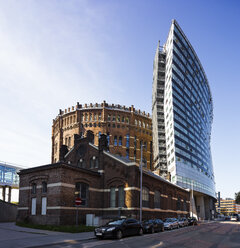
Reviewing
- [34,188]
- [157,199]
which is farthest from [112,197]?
[34,188]

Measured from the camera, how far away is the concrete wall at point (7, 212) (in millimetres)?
37344

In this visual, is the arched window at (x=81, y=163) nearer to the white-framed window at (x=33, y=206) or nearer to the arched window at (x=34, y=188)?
the arched window at (x=34, y=188)

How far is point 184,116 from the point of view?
94562mm

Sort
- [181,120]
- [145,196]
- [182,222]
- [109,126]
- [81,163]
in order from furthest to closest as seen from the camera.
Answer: [181,120]
[109,126]
[81,163]
[182,222]
[145,196]

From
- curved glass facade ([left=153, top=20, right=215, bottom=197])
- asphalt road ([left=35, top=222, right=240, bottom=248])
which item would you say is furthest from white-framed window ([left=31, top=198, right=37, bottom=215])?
curved glass facade ([left=153, top=20, right=215, bottom=197])

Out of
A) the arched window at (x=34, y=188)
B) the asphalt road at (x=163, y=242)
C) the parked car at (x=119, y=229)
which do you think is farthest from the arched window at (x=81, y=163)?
the asphalt road at (x=163, y=242)

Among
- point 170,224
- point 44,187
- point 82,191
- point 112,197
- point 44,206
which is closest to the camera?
point 44,206

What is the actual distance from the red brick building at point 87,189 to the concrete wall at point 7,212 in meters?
5.64

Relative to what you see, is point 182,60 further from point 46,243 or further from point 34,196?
point 46,243

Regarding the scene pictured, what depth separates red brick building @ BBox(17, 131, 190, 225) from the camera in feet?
97.8

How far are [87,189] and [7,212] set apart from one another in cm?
1257

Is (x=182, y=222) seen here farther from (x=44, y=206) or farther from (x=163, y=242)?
(x=163, y=242)

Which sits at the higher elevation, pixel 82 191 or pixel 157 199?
pixel 82 191

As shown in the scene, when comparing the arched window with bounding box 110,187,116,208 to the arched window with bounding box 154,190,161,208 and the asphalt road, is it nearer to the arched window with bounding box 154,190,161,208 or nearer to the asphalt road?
the arched window with bounding box 154,190,161,208
